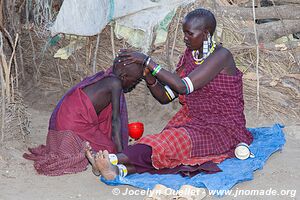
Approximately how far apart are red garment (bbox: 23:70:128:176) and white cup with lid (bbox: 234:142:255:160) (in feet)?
2.52

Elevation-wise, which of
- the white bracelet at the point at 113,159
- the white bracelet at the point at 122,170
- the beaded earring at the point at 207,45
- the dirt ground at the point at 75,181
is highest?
the beaded earring at the point at 207,45

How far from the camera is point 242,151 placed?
407 centimetres

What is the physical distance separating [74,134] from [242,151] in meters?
1.14

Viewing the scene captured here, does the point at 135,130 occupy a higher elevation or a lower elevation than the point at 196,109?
lower

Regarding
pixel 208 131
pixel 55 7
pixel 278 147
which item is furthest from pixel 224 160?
pixel 55 7

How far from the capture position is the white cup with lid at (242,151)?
4066 millimetres

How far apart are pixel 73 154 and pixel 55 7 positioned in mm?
2232

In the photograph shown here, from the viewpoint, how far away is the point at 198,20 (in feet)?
12.8

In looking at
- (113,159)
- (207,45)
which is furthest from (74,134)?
(207,45)

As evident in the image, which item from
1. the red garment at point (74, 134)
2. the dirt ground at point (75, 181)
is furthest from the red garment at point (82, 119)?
the dirt ground at point (75, 181)

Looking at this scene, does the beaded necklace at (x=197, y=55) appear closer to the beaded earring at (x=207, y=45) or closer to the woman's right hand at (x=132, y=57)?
the beaded earring at (x=207, y=45)

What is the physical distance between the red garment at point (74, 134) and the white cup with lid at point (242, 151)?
77 cm

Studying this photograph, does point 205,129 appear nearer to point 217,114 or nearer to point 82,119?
point 217,114

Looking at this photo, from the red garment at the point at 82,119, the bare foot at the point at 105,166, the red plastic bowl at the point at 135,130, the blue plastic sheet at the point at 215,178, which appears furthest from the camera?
the red plastic bowl at the point at 135,130
